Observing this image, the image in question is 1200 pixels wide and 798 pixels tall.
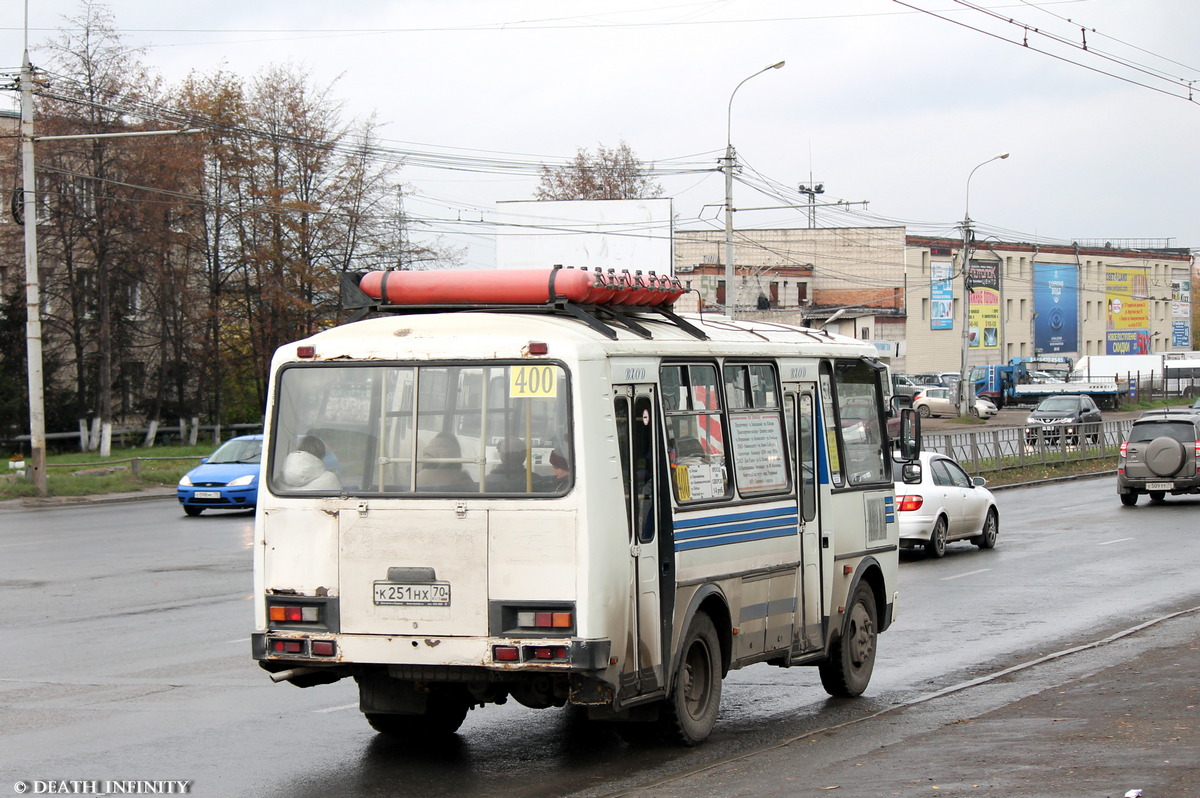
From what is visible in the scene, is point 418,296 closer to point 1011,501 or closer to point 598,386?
point 598,386

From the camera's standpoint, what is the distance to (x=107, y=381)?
45.9 m

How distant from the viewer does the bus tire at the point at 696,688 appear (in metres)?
8.33

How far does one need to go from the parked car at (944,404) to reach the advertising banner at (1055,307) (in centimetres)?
3227

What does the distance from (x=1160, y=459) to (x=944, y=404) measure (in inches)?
1627

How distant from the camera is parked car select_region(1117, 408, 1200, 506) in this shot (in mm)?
29906

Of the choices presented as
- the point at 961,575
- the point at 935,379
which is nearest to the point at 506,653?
the point at 961,575

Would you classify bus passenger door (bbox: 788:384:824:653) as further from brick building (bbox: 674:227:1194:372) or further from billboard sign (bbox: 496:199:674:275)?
brick building (bbox: 674:227:1194:372)

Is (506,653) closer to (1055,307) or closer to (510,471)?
(510,471)

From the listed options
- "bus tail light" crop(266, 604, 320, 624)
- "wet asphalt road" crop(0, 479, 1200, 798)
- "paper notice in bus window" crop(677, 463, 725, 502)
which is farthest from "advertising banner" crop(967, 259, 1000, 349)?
"bus tail light" crop(266, 604, 320, 624)

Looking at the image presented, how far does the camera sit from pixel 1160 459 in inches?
1177

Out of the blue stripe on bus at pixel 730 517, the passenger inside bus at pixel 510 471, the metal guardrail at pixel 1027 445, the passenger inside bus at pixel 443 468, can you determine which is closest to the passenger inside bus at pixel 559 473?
the passenger inside bus at pixel 510 471

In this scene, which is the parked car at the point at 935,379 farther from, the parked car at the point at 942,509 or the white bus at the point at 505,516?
the white bus at the point at 505,516

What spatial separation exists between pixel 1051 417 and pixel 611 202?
66.3ft

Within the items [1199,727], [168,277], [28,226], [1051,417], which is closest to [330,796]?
[1199,727]
